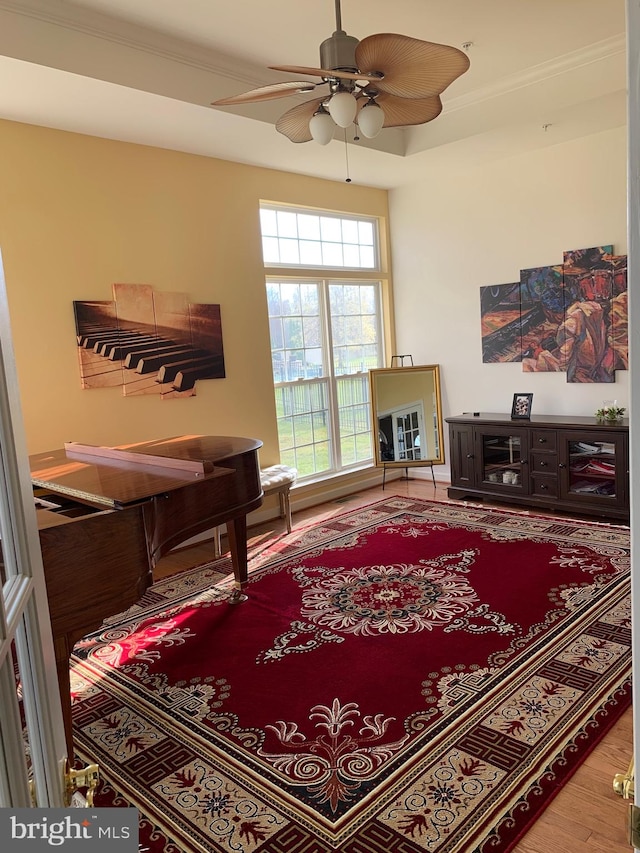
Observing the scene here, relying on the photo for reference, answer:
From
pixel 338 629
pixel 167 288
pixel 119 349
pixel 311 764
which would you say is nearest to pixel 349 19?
pixel 167 288

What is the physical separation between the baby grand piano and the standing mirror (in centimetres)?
287

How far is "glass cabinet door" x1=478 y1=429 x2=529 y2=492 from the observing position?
5.50m

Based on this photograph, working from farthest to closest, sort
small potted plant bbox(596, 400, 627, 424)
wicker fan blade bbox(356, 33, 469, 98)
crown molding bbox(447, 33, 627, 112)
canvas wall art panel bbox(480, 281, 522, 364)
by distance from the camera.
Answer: canvas wall art panel bbox(480, 281, 522, 364) < small potted plant bbox(596, 400, 627, 424) < crown molding bbox(447, 33, 627, 112) < wicker fan blade bbox(356, 33, 469, 98)

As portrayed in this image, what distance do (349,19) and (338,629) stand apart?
3.48 metres

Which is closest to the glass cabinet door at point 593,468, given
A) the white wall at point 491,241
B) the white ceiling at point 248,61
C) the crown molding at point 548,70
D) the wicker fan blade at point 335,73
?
the white wall at point 491,241

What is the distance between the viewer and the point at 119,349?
4613mm

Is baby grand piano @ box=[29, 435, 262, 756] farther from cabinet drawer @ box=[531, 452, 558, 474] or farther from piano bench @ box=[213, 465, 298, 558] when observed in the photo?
cabinet drawer @ box=[531, 452, 558, 474]

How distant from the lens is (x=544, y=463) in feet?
17.5

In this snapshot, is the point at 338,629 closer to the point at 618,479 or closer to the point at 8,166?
the point at 618,479

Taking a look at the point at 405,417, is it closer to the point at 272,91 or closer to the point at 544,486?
the point at 544,486

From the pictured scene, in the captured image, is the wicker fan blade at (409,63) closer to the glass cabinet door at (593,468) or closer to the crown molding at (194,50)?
the crown molding at (194,50)

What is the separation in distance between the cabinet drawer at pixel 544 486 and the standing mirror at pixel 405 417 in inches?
48.7

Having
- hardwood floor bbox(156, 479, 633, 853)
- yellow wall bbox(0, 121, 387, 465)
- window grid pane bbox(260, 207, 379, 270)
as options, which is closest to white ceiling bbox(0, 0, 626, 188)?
yellow wall bbox(0, 121, 387, 465)

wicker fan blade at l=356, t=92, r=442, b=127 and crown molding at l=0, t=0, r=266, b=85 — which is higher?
crown molding at l=0, t=0, r=266, b=85
